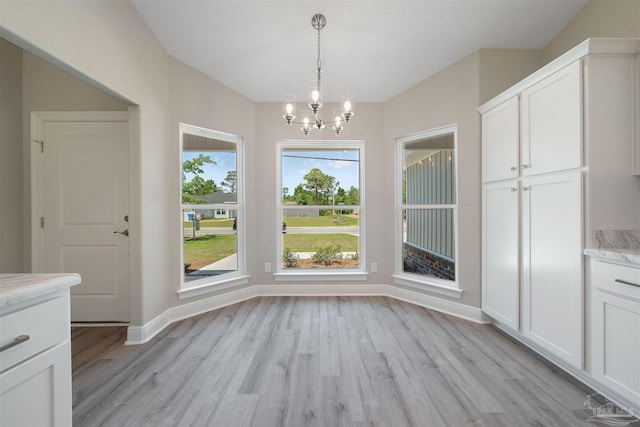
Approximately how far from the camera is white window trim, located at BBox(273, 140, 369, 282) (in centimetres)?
378

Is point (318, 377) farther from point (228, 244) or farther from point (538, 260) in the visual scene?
point (228, 244)

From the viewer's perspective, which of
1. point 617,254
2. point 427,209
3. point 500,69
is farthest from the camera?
point 427,209

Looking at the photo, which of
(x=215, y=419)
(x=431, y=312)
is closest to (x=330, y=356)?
(x=215, y=419)

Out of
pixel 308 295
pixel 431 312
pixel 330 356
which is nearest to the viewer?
pixel 330 356

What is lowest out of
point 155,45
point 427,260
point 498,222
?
point 427,260

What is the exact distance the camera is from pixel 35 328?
915 millimetres

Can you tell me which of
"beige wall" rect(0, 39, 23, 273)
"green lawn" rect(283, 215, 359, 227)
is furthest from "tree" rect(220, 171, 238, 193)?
"beige wall" rect(0, 39, 23, 273)

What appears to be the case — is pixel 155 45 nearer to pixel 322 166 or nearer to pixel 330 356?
pixel 322 166

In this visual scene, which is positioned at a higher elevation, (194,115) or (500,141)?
(194,115)

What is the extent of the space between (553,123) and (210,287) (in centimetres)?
362

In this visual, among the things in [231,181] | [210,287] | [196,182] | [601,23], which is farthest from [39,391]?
[601,23]

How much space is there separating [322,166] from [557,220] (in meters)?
2.64

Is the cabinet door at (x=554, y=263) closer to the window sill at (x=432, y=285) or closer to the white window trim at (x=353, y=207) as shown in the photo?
the window sill at (x=432, y=285)

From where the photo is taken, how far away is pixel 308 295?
3.75 metres
